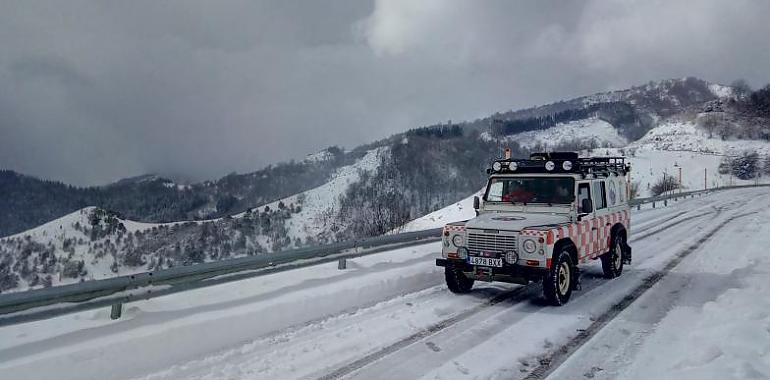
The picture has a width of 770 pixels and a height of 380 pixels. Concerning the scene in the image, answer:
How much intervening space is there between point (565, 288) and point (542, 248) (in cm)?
124

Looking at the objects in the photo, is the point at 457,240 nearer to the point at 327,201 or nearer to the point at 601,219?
the point at 601,219

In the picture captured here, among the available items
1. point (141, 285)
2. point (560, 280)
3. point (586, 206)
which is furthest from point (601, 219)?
point (141, 285)

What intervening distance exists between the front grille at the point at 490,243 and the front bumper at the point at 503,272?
278 mm

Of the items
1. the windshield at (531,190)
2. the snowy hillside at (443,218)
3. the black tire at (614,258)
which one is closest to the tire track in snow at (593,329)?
the black tire at (614,258)

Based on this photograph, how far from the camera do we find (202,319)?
675 centimetres

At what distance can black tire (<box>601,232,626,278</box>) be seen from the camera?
1048 cm

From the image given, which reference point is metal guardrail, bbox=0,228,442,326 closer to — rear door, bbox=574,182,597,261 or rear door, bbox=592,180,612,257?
rear door, bbox=574,182,597,261

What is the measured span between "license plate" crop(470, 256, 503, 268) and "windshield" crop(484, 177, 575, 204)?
2.02 meters

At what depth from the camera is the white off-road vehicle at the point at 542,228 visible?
311 inches

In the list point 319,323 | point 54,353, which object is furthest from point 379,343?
point 54,353

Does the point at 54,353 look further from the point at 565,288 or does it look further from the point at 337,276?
the point at 565,288

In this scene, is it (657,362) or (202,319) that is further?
(202,319)

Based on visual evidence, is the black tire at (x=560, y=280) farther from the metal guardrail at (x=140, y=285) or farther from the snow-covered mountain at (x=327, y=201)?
the snow-covered mountain at (x=327, y=201)

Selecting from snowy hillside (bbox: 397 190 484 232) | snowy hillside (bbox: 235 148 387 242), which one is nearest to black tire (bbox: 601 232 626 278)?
snowy hillside (bbox: 397 190 484 232)
